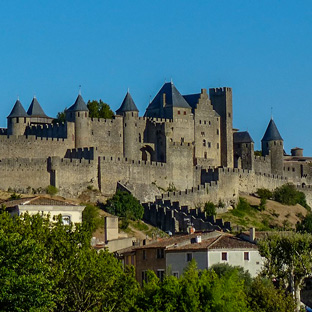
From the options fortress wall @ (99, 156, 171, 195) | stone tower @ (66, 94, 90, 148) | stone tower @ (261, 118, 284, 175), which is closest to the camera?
fortress wall @ (99, 156, 171, 195)

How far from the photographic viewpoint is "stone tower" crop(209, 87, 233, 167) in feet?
411

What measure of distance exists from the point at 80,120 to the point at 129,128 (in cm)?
536

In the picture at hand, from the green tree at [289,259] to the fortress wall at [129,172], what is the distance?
3726 cm

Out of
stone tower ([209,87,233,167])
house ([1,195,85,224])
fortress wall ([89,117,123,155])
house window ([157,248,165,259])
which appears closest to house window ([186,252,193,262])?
house window ([157,248,165,259])

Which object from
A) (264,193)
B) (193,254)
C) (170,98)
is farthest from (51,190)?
(193,254)

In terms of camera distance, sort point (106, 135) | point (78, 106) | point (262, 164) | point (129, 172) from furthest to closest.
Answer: point (262, 164)
point (106, 135)
point (78, 106)
point (129, 172)

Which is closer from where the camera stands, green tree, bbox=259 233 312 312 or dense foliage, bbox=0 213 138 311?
dense foliage, bbox=0 213 138 311

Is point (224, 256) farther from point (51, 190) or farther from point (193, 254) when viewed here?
point (51, 190)

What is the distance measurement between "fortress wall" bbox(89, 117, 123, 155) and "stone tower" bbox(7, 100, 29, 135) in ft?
18.9

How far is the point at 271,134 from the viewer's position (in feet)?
434

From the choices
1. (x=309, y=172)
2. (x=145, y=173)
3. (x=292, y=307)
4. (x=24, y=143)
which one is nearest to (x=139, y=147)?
Result: (x=145, y=173)

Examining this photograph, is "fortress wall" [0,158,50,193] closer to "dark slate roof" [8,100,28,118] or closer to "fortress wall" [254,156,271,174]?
"dark slate roof" [8,100,28,118]

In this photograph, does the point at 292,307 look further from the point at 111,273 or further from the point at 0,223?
the point at 0,223

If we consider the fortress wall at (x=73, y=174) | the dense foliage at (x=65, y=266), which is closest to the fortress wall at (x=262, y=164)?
the fortress wall at (x=73, y=174)
